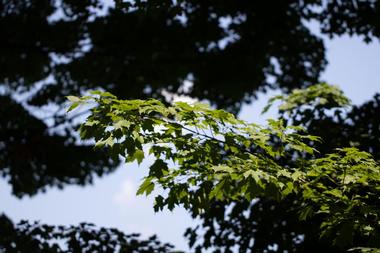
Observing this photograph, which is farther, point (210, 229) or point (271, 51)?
point (271, 51)

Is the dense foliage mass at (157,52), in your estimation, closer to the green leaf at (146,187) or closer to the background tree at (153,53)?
the background tree at (153,53)

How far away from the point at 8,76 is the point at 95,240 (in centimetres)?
710

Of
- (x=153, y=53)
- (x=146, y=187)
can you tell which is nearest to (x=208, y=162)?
(x=146, y=187)

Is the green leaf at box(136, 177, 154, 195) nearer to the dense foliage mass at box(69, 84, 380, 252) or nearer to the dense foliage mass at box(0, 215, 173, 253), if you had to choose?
the dense foliage mass at box(69, 84, 380, 252)

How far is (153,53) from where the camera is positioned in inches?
415

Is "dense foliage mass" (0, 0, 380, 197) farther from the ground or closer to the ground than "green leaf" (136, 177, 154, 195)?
farther from the ground

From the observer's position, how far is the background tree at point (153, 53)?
32.9 ft

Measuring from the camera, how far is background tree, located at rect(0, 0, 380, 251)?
1004cm

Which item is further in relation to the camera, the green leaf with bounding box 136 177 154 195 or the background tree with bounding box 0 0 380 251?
the background tree with bounding box 0 0 380 251

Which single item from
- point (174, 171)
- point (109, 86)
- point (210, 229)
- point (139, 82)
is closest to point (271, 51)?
point (139, 82)

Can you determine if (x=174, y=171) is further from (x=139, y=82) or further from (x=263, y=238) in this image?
(x=139, y=82)

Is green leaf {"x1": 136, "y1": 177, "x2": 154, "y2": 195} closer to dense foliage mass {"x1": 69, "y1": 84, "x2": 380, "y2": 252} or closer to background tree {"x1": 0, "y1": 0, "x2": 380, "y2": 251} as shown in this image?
dense foliage mass {"x1": 69, "y1": 84, "x2": 380, "y2": 252}

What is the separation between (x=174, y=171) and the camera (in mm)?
3783

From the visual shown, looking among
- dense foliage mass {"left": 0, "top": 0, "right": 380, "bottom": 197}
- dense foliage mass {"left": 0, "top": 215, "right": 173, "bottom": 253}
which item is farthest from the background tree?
→ dense foliage mass {"left": 0, "top": 215, "right": 173, "bottom": 253}
